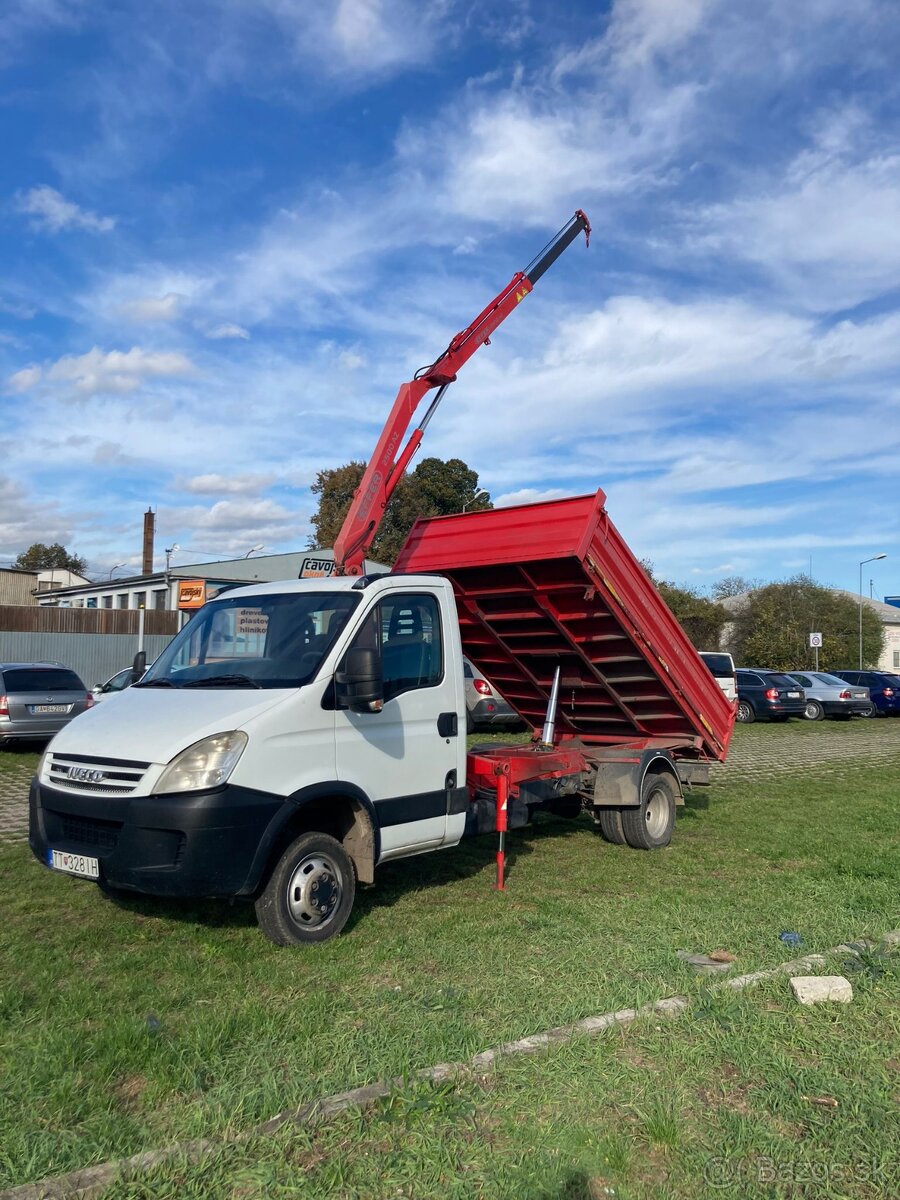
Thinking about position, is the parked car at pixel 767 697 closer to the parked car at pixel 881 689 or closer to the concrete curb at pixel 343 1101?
the parked car at pixel 881 689

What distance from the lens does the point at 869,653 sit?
56.0 m

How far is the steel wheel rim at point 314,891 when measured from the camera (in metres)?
5.59

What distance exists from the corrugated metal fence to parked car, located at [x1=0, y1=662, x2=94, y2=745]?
35.8 ft

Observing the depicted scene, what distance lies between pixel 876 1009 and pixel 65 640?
27.4 meters

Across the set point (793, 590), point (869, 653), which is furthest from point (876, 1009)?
point (869, 653)

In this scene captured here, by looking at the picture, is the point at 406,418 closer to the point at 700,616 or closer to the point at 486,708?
the point at 486,708

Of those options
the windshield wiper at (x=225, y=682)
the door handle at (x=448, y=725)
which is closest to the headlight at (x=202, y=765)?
the windshield wiper at (x=225, y=682)

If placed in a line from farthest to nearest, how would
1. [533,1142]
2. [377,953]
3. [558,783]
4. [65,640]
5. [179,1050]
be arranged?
[65,640], [558,783], [377,953], [179,1050], [533,1142]

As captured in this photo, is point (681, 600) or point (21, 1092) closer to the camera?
point (21, 1092)

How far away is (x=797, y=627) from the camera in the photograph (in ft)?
167

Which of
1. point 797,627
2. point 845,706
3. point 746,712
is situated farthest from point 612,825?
point 797,627

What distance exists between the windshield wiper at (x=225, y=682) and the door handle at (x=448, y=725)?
1437mm

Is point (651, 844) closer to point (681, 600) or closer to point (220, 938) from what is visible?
point (220, 938)

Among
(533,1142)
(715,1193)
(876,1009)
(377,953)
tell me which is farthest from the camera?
(377,953)
